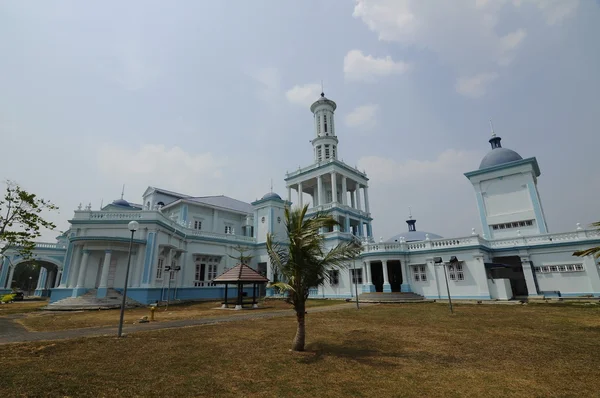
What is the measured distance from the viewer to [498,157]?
30.4m

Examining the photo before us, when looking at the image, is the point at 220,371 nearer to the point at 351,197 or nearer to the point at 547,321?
the point at 547,321

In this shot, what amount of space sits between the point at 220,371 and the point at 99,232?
2363 centimetres

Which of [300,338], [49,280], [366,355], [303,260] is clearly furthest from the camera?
[49,280]

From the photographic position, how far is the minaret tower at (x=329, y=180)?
120 feet

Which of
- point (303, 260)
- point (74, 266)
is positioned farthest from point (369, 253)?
point (74, 266)

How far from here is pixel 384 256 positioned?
26.1 m

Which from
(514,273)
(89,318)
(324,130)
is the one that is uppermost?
(324,130)

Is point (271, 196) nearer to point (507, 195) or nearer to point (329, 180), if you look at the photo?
point (329, 180)

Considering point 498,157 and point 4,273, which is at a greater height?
point 498,157

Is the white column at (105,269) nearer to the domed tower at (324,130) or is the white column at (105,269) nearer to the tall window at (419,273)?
the tall window at (419,273)

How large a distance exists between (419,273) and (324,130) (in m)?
23.9

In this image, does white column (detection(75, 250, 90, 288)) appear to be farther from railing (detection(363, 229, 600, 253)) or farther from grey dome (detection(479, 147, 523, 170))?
grey dome (detection(479, 147, 523, 170))

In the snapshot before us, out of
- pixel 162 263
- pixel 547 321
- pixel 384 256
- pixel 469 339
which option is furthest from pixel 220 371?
pixel 162 263

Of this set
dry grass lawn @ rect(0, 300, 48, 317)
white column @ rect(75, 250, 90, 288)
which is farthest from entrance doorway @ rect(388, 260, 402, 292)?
dry grass lawn @ rect(0, 300, 48, 317)
